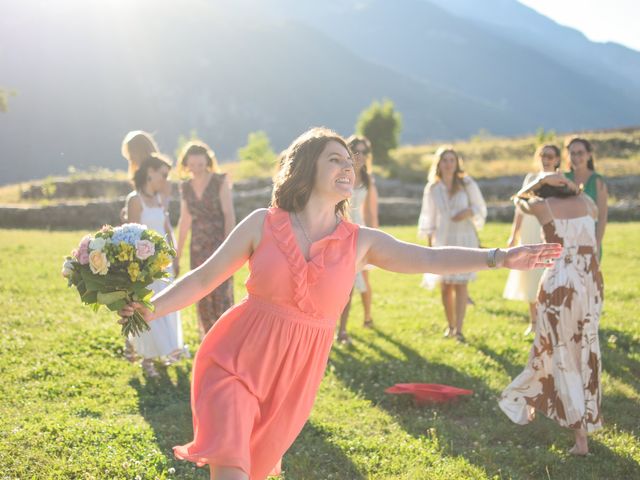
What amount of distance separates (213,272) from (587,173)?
643cm

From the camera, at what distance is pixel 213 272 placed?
12.6 ft

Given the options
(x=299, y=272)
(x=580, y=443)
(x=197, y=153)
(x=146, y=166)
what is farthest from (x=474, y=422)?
(x=146, y=166)

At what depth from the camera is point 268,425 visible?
3.78m

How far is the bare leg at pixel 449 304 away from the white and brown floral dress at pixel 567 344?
3214 mm

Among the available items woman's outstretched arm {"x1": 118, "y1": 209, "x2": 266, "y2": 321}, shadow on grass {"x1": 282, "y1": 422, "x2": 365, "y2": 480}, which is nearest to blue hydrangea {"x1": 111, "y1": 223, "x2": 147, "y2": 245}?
woman's outstretched arm {"x1": 118, "y1": 209, "x2": 266, "y2": 321}

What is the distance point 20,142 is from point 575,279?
15284cm

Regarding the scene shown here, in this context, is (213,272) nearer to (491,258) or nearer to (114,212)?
(491,258)

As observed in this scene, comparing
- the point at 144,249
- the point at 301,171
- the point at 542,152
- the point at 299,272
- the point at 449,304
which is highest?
the point at 542,152

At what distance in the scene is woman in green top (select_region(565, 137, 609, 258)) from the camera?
28.3 ft

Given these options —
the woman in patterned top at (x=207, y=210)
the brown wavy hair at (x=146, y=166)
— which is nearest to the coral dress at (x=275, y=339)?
the brown wavy hair at (x=146, y=166)

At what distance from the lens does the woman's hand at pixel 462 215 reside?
9.53 meters

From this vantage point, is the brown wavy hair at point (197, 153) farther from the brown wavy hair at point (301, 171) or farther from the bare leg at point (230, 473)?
the bare leg at point (230, 473)

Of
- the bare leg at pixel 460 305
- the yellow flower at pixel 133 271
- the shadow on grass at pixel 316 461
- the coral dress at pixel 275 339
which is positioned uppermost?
the yellow flower at pixel 133 271

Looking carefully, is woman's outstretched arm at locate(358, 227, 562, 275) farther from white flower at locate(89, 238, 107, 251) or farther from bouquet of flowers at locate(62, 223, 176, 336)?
white flower at locate(89, 238, 107, 251)
